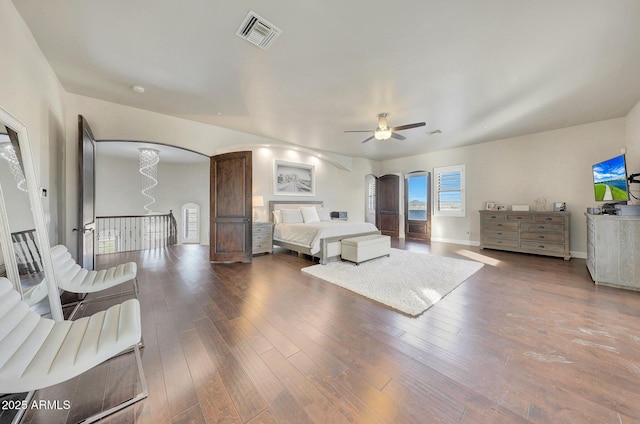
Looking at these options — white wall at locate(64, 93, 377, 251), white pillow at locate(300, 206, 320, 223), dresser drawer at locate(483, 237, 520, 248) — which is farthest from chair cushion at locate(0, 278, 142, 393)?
dresser drawer at locate(483, 237, 520, 248)

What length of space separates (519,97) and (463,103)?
2.55ft

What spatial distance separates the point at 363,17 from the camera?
2.05 meters

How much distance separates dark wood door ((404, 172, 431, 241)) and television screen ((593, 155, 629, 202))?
12.3ft

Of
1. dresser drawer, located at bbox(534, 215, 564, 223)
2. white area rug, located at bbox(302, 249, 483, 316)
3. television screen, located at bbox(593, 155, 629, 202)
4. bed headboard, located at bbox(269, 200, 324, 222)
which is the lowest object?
white area rug, located at bbox(302, 249, 483, 316)

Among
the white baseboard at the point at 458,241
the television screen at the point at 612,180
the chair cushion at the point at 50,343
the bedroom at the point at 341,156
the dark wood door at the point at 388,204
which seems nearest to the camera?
the chair cushion at the point at 50,343

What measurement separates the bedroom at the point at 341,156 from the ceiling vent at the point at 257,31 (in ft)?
6.09

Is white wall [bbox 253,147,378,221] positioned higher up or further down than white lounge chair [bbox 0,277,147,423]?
higher up

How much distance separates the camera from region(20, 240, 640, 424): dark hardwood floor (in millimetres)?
1308

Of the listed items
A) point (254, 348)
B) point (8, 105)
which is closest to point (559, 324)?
point (254, 348)

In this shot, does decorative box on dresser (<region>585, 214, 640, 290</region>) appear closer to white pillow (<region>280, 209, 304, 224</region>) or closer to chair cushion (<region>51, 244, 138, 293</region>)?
white pillow (<region>280, 209, 304, 224</region>)

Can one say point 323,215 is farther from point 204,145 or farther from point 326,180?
point 204,145

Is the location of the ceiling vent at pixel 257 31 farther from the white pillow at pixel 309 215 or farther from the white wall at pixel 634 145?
the white wall at pixel 634 145

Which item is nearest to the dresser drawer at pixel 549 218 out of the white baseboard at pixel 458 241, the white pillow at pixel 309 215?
the white baseboard at pixel 458 241

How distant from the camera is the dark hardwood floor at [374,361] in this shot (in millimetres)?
1308
